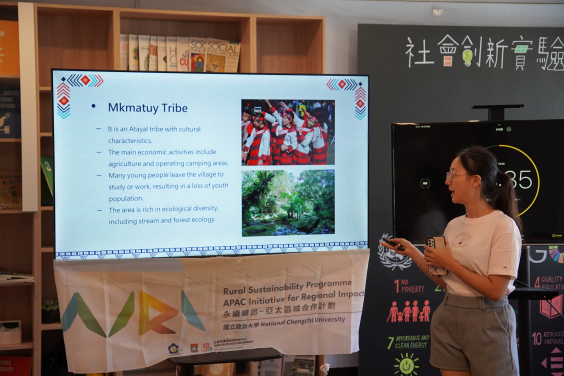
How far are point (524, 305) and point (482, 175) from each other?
717 millimetres

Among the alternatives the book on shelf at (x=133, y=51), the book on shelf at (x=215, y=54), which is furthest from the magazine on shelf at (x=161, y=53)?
the book on shelf at (x=215, y=54)

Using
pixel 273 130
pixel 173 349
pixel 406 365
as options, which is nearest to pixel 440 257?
pixel 273 130

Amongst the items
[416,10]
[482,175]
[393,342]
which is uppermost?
[416,10]

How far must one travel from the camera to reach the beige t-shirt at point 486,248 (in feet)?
6.38

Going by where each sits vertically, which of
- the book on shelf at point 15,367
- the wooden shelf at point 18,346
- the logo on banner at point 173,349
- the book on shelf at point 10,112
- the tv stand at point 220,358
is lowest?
the book on shelf at point 15,367

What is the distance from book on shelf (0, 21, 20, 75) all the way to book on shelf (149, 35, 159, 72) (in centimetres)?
75

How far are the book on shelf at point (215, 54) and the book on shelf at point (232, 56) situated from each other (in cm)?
2

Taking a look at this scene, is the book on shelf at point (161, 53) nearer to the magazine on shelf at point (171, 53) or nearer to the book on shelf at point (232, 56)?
the magazine on shelf at point (171, 53)

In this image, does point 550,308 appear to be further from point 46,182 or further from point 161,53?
point 46,182

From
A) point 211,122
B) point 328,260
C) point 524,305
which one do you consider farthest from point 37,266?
point 524,305

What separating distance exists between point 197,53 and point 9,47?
1.09 metres

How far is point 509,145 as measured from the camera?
236 centimetres

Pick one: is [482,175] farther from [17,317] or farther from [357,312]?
[17,317]

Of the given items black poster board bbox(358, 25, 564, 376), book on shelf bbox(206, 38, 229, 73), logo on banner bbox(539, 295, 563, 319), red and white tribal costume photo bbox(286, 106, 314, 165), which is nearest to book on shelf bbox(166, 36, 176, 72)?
book on shelf bbox(206, 38, 229, 73)
